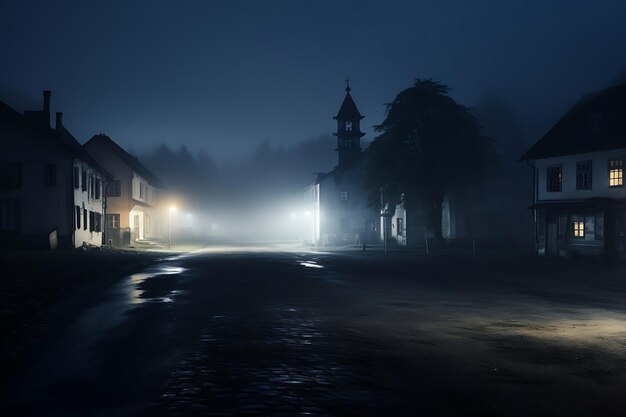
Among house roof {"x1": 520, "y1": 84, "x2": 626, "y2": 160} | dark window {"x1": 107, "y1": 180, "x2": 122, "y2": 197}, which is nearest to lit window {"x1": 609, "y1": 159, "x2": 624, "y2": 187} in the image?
house roof {"x1": 520, "y1": 84, "x2": 626, "y2": 160}

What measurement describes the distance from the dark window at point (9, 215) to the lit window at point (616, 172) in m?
37.3

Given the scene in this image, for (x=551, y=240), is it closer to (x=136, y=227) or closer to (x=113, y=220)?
(x=113, y=220)

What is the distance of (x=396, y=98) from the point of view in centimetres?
5234

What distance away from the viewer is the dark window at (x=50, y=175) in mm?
40219

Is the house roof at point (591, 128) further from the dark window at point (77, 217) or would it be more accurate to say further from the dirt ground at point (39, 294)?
the dark window at point (77, 217)

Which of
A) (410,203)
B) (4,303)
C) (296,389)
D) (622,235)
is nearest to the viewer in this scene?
(296,389)

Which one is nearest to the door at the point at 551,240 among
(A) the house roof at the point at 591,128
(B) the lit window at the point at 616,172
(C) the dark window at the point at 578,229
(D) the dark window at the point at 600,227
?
(C) the dark window at the point at 578,229

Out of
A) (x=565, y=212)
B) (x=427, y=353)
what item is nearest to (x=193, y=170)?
(x=565, y=212)

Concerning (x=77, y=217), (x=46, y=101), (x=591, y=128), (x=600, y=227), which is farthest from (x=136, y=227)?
(x=600, y=227)

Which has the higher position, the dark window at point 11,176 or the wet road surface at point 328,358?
the dark window at point 11,176

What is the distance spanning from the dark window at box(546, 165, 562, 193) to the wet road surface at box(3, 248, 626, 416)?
2575 cm

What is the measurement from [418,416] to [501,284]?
1700 centimetres

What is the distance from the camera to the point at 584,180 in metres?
39.4

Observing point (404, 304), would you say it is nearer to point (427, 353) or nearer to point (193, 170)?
point (427, 353)
